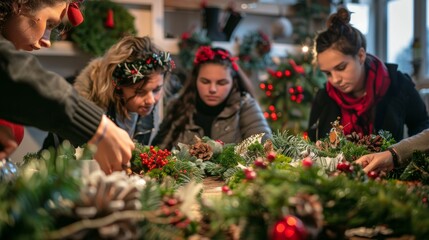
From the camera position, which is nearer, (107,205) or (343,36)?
(107,205)

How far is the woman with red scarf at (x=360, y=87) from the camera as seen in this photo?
7.51 ft

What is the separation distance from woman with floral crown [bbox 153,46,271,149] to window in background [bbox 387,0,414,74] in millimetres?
1827

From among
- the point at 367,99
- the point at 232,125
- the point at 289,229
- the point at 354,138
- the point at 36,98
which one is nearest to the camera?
the point at 289,229

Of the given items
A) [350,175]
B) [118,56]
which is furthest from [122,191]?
[118,56]

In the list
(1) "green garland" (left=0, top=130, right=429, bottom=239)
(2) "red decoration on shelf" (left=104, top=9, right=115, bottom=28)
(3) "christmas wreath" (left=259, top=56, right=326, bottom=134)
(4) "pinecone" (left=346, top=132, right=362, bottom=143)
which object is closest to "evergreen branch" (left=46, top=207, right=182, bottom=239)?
(1) "green garland" (left=0, top=130, right=429, bottom=239)

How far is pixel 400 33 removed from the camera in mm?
4273

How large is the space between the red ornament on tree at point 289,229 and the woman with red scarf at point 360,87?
5.38ft

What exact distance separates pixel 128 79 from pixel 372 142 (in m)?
1.25

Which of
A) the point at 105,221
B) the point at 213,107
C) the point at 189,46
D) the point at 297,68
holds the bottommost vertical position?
the point at 213,107

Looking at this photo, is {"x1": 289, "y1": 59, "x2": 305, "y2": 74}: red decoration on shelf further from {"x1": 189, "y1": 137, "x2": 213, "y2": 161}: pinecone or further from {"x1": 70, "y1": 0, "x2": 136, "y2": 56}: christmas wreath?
{"x1": 189, "y1": 137, "x2": 213, "y2": 161}: pinecone

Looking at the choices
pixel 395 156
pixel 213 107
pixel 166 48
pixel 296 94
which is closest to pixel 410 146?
pixel 395 156

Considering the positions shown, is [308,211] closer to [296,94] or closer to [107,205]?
[107,205]

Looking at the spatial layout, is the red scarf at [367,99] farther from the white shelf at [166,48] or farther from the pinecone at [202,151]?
the white shelf at [166,48]

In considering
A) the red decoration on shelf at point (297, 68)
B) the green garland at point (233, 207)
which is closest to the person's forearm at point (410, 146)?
the green garland at point (233, 207)
